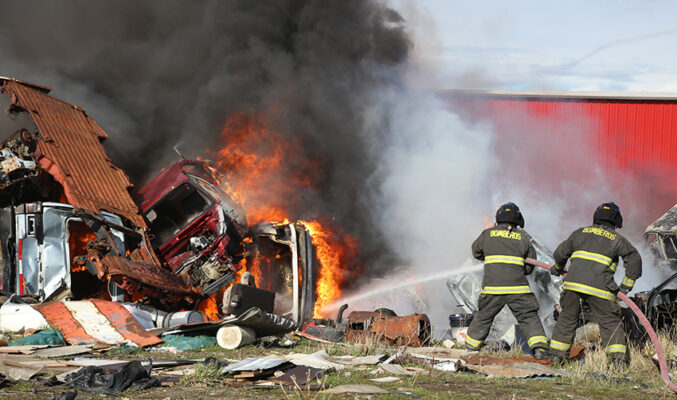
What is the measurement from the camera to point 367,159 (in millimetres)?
12273

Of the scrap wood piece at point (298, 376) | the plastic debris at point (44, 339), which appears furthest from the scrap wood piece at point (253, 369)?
the plastic debris at point (44, 339)

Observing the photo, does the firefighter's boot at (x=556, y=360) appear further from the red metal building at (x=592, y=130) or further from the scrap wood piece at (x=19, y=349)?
the red metal building at (x=592, y=130)

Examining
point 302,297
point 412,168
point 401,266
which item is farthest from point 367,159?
point 302,297

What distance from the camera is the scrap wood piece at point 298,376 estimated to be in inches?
180

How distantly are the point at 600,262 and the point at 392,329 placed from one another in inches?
90.5

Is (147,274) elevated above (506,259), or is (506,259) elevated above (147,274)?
(506,259)

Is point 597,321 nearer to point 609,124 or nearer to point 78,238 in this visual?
point 78,238

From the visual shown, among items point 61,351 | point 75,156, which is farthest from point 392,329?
point 75,156

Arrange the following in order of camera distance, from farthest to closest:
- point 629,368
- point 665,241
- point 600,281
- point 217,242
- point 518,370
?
1. point 665,241
2. point 217,242
3. point 600,281
4. point 629,368
5. point 518,370

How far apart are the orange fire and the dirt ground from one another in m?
3.84

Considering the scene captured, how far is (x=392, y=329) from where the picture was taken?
735cm

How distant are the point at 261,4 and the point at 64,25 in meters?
3.93

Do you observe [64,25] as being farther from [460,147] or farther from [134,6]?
[460,147]

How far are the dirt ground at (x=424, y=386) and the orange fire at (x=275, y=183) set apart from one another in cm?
384
